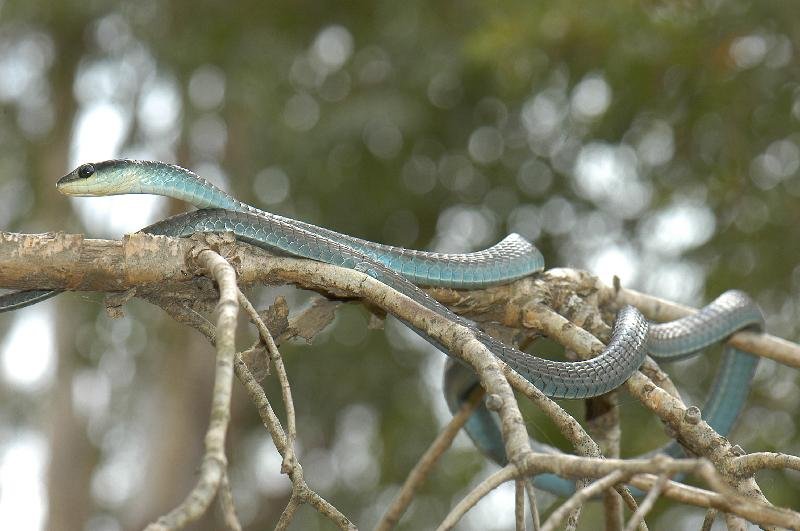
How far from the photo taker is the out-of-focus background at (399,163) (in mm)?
7406

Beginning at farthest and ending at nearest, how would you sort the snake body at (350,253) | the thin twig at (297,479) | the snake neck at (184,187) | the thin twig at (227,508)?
the snake neck at (184,187) → the snake body at (350,253) → the thin twig at (297,479) → the thin twig at (227,508)

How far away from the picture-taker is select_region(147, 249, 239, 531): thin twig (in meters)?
1.93

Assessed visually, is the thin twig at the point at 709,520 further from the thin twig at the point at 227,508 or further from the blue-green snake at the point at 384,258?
the thin twig at the point at 227,508

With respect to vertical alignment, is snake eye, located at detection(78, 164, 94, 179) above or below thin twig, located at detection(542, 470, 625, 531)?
below

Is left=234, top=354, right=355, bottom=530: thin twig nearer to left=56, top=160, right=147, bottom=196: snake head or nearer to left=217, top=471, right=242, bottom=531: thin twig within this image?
left=217, top=471, right=242, bottom=531: thin twig

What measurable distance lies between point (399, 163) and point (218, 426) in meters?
7.67

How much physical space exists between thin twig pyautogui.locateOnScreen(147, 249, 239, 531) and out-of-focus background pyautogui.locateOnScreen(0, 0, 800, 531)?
3070mm

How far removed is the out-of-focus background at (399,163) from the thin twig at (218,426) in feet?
10.1

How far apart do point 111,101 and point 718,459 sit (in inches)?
409

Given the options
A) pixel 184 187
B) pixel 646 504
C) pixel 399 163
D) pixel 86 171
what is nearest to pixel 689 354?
pixel 184 187

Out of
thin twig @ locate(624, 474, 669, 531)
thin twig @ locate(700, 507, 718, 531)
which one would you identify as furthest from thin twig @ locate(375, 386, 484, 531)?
thin twig @ locate(700, 507, 718, 531)

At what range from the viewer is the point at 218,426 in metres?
2.16

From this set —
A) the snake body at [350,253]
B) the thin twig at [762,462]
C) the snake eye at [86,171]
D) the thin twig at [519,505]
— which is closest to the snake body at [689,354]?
the snake body at [350,253]

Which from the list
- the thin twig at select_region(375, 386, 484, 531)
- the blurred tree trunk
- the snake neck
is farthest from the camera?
the blurred tree trunk
